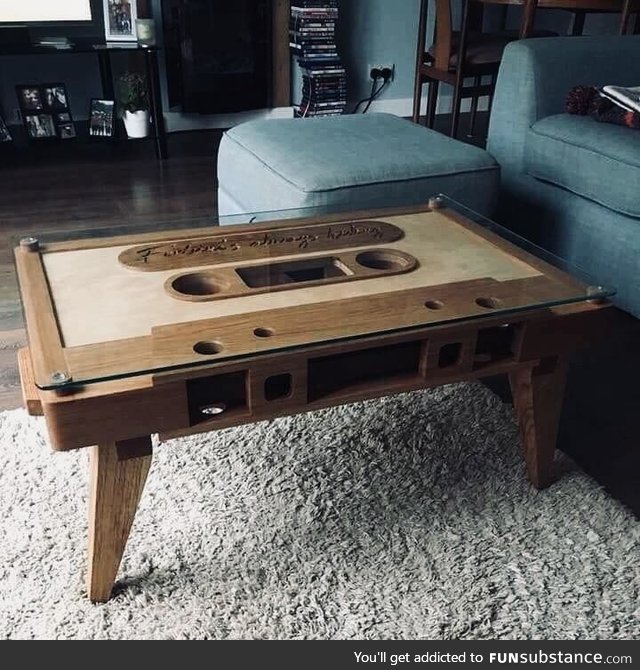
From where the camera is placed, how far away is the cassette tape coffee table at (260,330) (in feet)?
3.22

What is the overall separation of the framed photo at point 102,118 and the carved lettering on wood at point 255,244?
2511 mm

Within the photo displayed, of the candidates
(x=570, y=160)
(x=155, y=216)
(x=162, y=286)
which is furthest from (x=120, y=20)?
(x=162, y=286)

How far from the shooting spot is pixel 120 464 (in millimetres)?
1037

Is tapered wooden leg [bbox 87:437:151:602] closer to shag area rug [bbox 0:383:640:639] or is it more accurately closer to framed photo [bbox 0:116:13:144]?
shag area rug [bbox 0:383:640:639]

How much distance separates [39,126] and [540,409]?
3.02 m

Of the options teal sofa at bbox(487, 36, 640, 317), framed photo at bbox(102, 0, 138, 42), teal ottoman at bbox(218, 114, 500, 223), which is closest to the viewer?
teal ottoman at bbox(218, 114, 500, 223)

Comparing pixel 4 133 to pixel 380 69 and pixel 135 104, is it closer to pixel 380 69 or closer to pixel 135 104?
pixel 135 104

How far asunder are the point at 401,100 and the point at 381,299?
360 centimetres

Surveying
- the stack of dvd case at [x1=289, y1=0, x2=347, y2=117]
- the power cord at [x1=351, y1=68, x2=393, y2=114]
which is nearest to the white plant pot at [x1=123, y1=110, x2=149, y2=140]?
the stack of dvd case at [x1=289, y1=0, x2=347, y2=117]

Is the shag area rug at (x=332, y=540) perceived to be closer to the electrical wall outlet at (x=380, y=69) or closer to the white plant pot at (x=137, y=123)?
the white plant pot at (x=137, y=123)

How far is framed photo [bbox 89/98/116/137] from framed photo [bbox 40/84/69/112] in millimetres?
134

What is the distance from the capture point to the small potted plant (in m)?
3.58

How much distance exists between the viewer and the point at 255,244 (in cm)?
136

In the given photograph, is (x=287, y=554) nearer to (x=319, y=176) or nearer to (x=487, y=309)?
(x=487, y=309)
